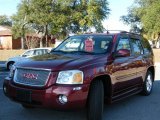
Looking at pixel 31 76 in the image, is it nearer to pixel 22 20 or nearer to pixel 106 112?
pixel 106 112

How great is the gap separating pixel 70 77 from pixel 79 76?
0.54 feet

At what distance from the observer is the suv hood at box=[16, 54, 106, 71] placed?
6129mm

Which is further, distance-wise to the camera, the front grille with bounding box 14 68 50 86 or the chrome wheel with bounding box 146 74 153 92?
the chrome wheel with bounding box 146 74 153 92

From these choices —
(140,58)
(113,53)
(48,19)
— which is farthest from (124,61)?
(48,19)

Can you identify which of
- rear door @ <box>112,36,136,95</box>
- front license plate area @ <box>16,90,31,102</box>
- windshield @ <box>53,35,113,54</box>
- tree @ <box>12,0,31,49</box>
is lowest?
front license plate area @ <box>16,90,31,102</box>

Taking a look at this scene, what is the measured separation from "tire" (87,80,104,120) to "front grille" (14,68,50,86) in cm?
90

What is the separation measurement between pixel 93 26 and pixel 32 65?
4449cm

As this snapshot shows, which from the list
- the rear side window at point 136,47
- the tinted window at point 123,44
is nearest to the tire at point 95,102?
the tinted window at point 123,44

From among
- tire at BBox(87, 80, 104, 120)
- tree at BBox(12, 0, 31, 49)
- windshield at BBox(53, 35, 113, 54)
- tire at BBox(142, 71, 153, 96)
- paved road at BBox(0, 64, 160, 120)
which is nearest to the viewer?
tire at BBox(87, 80, 104, 120)

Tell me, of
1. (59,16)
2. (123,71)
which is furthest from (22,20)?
(123,71)

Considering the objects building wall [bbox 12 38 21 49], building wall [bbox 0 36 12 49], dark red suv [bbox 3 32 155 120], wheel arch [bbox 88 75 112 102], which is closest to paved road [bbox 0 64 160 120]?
dark red suv [bbox 3 32 155 120]

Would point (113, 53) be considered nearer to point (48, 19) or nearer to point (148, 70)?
point (148, 70)

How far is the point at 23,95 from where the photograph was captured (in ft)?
20.6

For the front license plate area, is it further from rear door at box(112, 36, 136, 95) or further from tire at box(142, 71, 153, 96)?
tire at box(142, 71, 153, 96)
